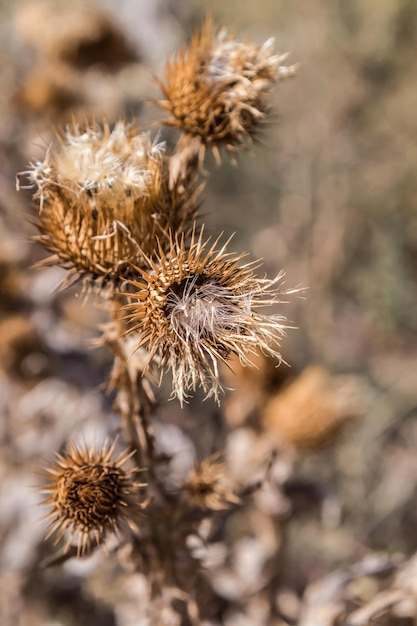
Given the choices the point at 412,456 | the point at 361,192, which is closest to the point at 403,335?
the point at 361,192

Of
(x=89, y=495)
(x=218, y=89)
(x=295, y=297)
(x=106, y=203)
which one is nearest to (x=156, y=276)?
(x=106, y=203)

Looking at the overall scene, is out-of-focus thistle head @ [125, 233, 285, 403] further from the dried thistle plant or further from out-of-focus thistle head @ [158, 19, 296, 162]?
out-of-focus thistle head @ [158, 19, 296, 162]

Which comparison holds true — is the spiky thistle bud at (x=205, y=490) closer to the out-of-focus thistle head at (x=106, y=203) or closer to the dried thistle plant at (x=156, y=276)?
the dried thistle plant at (x=156, y=276)

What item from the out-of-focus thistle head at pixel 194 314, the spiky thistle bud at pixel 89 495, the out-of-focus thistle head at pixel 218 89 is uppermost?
the out-of-focus thistle head at pixel 218 89

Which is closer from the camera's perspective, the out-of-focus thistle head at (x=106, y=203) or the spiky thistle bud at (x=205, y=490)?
the out-of-focus thistle head at (x=106, y=203)

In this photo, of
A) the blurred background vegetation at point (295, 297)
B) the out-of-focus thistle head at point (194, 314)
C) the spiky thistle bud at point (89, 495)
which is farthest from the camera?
the blurred background vegetation at point (295, 297)

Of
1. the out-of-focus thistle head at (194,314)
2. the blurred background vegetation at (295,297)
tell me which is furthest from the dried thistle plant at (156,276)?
the blurred background vegetation at (295,297)

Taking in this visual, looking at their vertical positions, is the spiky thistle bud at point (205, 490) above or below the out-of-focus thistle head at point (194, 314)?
below
